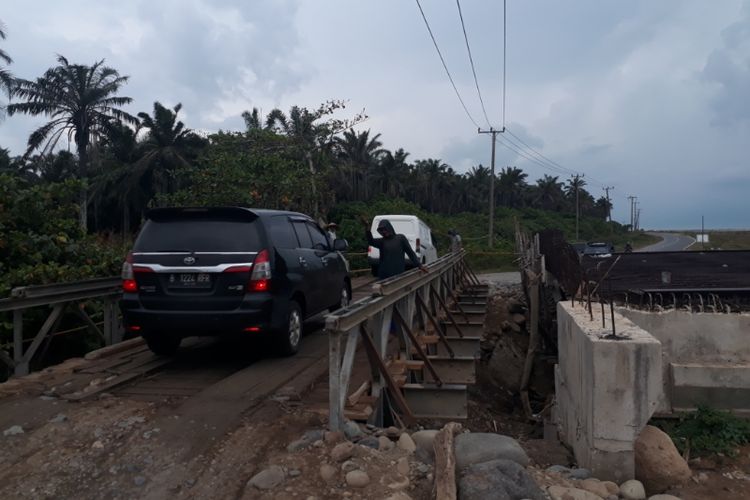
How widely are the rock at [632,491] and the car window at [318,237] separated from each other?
522 cm

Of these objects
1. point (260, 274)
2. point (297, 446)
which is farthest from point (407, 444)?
point (260, 274)

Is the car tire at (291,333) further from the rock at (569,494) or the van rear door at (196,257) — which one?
the rock at (569,494)

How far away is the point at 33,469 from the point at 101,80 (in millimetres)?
40067

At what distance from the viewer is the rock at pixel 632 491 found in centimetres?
443

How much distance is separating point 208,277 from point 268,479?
3.00m

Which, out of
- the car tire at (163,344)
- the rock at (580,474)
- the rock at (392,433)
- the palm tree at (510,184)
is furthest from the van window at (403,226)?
the palm tree at (510,184)

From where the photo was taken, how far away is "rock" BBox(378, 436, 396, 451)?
15.1 feet

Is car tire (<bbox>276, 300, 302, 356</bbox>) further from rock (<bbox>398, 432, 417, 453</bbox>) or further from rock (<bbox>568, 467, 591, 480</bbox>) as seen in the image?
rock (<bbox>568, 467, 591, 480</bbox>)

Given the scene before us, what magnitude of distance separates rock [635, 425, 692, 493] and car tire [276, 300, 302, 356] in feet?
12.5

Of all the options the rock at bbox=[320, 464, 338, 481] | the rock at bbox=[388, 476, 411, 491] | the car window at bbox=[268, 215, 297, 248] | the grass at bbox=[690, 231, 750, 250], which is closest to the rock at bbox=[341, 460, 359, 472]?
the rock at bbox=[320, 464, 338, 481]

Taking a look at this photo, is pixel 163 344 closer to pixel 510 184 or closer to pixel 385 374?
pixel 385 374

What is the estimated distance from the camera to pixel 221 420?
206 inches

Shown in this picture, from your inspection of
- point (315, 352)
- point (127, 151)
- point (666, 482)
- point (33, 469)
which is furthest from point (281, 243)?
point (127, 151)

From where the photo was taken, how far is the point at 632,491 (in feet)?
14.6
